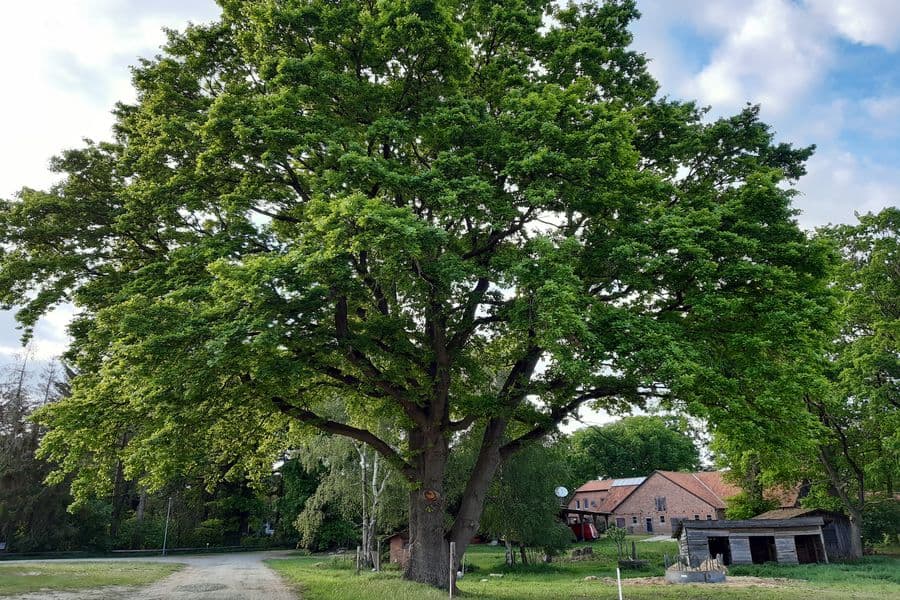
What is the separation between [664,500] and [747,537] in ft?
96.8

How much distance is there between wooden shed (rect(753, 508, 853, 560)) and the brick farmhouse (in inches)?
815

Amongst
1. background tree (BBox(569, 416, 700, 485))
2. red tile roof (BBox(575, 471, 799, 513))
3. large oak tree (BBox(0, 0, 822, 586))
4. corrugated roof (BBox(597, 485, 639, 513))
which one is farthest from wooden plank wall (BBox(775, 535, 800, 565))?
background tree (BBox(569, 416, 700, 485))

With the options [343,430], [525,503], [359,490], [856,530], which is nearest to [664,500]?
[856,530]

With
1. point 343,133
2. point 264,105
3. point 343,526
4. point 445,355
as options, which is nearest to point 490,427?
point 445,355

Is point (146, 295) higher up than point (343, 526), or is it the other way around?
point (146, 295)

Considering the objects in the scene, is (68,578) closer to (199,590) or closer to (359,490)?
(199,590)

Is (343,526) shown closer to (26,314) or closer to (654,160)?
(26,314)

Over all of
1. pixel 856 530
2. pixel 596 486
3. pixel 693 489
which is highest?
pixel 596 486

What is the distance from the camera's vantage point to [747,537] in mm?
29266

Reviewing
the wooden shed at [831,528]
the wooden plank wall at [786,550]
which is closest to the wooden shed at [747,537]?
the wooden plank wall at [786,550]

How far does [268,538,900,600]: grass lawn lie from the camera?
48.8 feet

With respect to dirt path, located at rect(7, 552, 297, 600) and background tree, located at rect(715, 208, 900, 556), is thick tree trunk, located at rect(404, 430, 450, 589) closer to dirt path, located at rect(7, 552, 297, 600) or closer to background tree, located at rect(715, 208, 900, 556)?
dirt path, located at rect(7, 552, 297, 600)

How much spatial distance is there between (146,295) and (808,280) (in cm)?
1366

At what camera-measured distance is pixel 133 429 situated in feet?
41.7
